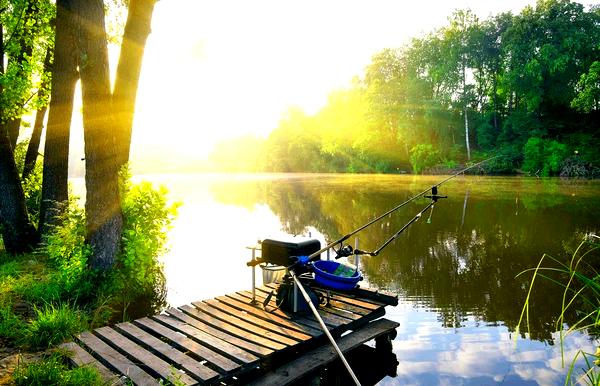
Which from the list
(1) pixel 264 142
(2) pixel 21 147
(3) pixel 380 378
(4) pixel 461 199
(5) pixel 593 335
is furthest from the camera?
(1) pixel 264 142

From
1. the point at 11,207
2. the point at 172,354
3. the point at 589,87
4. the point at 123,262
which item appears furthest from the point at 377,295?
the point at 589,87

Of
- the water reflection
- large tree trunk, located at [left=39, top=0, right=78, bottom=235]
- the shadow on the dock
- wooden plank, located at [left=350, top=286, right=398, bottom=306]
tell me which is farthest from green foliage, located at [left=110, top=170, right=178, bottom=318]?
the water reflection

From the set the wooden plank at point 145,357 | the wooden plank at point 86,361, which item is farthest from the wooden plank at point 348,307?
the wooden plank at point 86,361

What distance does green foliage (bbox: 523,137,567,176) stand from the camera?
40.8 meters

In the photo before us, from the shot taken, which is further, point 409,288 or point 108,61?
point 409,288

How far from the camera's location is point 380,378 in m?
6.11

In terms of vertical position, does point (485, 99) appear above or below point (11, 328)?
above

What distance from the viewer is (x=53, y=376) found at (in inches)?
170

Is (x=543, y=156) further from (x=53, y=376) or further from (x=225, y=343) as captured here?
(x=53, y=376)

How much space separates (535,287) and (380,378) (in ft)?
18.1

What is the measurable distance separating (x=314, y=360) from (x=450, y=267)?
275 inches

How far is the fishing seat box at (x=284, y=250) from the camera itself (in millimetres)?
6305

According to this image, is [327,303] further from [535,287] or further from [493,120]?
[493,120]

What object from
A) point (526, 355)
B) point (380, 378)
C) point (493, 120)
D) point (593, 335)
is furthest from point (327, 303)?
point (493, 120)
